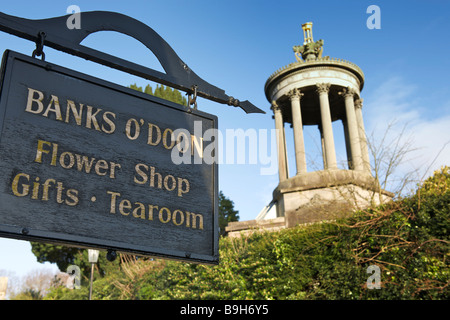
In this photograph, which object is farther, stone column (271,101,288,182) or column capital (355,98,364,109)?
column capital (355,98,364,109)

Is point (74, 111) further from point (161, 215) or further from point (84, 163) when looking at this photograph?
point (161, 215)

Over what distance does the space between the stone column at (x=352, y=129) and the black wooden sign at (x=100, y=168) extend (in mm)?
21908

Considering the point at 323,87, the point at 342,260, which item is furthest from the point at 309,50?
the point at 342,260

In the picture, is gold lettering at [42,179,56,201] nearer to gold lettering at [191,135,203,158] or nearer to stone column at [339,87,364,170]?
gold lettering at [191,135,203,158]

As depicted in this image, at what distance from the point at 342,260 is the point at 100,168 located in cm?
1236

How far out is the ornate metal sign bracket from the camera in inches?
85.0

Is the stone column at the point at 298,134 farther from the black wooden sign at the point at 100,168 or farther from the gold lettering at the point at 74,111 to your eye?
the gold lettering at the point at 74,111

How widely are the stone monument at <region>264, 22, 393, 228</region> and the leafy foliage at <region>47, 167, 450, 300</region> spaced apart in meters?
5.56

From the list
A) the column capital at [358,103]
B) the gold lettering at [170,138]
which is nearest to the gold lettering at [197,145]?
the gold lettering at [170,138]

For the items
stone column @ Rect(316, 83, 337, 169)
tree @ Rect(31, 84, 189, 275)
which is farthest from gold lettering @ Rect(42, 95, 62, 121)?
tree @ Rect(31, 84, 189, 275)

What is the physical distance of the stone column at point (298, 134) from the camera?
23.8 meters
